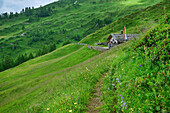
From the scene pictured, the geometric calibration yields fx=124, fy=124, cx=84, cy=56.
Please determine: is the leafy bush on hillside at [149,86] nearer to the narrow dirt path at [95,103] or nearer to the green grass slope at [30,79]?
the narrow dirt path at [95,103]

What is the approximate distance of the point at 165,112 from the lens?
3516mm

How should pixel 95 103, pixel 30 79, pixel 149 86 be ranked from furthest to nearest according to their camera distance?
pixel 30 79 < pixel 95 103 < pixel 149 86

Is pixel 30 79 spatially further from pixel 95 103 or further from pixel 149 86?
pixel 149 86

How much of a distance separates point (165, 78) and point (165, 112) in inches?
47.7

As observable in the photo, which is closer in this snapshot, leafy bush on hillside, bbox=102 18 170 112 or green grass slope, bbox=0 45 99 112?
leafy bush on hillside, bbox=102 18 170 112

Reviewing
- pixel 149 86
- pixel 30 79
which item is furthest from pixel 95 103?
pixel 30 79

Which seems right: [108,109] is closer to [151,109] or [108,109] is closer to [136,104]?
[136,104]

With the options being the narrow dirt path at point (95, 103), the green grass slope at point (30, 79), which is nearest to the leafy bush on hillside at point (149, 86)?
the narrow dirt path at point (95, 103)

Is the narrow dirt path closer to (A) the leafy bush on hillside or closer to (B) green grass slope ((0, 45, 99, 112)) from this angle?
(A) the leafy bush on hillside

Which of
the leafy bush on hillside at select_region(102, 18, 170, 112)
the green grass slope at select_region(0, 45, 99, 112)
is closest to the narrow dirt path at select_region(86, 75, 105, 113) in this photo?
the leafy bush on hillside at select_region(102, 18, 170, 112)

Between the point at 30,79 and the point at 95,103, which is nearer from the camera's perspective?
the point at 95,103

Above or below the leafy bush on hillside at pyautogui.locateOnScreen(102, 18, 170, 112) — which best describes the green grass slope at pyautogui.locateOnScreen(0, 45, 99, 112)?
below

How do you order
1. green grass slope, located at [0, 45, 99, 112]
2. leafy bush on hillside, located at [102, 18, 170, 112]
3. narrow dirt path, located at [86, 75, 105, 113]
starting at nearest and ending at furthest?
leafy bush on hillside, located at [102, 18, 170, 112] < narrow dirt path, located at [86, 75, 105, 113] < green grass slope, located at [0, 45, 99, 112]

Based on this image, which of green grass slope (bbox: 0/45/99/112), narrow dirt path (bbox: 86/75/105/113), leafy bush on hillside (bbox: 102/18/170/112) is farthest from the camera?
green grass slope (bbox: 0/45/99/112)
